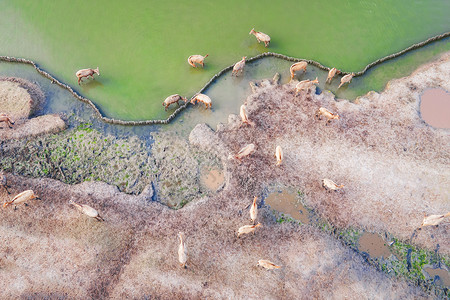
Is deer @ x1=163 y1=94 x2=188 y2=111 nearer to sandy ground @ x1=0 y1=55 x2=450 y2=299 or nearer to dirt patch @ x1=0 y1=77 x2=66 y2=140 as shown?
sandy ground @ x1=0 y1=55 x2=450 y2=299

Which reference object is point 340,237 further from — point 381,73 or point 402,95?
point 381,73

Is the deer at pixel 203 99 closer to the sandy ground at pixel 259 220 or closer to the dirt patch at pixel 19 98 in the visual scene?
the sandy ground at pixel 259 220

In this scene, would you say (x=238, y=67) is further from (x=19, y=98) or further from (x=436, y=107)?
(x=19, y=98)

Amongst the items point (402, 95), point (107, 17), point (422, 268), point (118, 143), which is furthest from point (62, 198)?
point (402, 95)

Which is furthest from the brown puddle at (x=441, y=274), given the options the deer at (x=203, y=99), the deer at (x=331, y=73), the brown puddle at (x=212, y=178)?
the deer at (x=203, y=99)

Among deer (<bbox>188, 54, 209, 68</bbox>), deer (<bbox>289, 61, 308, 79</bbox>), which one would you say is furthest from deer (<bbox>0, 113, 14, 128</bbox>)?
deer (<bbox>289, 61, 308, 79</bbox>)

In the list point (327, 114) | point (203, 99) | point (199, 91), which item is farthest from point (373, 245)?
point (199, 91)
